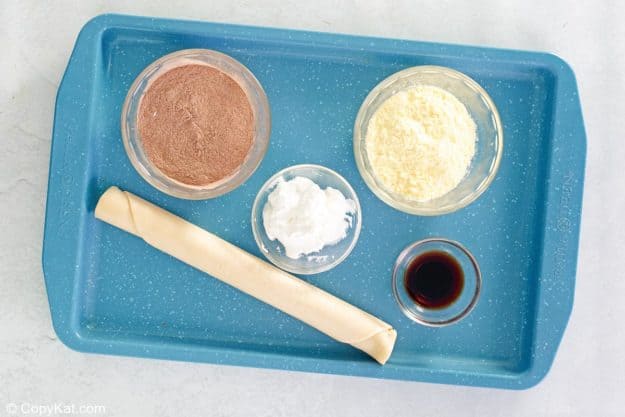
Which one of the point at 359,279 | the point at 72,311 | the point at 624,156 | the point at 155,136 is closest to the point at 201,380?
the point at 72,311

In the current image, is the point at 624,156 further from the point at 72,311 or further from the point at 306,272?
the point at 72,311

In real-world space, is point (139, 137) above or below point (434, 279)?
above

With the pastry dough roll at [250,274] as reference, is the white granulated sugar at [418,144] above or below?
above

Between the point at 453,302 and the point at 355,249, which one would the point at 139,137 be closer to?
the point at 355,249

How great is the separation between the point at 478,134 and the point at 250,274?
0.53 m

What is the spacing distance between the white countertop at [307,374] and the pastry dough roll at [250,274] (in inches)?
6.9

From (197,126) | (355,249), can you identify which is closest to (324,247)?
(355,249)

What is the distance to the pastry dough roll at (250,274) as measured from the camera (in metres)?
1.22

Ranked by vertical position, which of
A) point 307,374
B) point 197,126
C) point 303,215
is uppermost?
point 197,126

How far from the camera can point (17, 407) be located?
1357 mm

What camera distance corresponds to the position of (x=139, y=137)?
121cm

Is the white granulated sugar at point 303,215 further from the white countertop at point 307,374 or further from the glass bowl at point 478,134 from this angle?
the white countertop at point 307,374

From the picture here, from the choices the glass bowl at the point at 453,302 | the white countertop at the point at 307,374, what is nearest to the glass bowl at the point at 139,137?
the white countertop at the point at 307,374

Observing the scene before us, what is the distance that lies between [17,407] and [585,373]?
4.07ft
